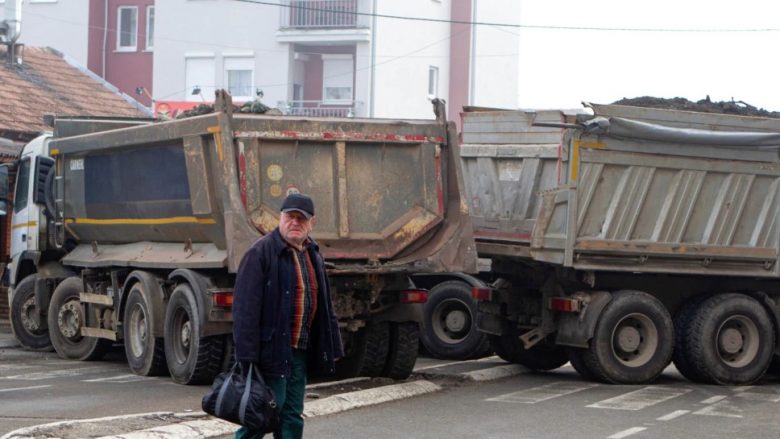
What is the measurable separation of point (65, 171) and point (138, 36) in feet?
119

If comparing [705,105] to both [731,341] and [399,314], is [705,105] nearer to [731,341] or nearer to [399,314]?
[731,341]

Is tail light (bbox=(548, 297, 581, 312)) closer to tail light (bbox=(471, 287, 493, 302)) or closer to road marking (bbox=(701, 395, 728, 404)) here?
tail light (bbox=(471, 287, 493, 302))

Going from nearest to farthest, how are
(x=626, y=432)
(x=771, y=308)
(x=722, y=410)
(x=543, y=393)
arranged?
(x=626, y=432), (x=722, y=410), (x=543, y=393), (x=771, y=308)

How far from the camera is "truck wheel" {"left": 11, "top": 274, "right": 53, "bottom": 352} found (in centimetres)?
1825

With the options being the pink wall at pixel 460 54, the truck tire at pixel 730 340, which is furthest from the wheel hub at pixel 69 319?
the pink wall at pixel 460 54

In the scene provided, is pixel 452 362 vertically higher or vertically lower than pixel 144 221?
lower

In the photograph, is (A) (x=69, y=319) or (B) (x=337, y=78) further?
(B) (x=337, y=78)

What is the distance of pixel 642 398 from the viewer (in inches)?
539

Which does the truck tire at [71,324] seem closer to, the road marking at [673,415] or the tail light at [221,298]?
the tail light at [221,298]

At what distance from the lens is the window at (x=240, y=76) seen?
48000 mm

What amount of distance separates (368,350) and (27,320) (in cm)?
592

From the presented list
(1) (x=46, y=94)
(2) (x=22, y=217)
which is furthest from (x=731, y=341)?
(1) (x=46, y=94)

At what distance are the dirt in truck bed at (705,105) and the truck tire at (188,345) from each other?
18.0 feet

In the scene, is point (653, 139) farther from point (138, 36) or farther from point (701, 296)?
point (138, 36)
